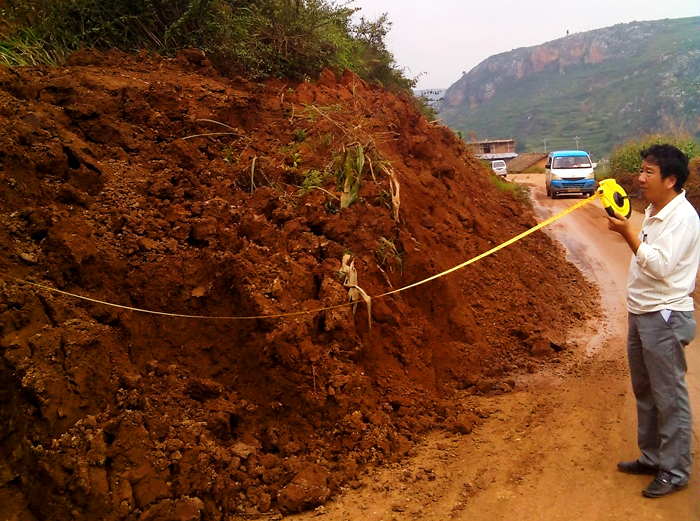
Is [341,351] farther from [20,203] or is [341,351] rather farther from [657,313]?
[20,203]

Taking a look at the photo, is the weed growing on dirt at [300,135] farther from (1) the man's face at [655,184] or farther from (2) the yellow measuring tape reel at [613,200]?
(1) the man's face at [655,184]

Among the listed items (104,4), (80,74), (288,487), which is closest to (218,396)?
(288,487)

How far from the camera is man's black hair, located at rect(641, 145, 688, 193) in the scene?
11.0 ft

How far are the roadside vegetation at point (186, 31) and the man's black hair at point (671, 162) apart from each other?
16.3ft

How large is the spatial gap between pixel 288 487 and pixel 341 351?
3.33 feet

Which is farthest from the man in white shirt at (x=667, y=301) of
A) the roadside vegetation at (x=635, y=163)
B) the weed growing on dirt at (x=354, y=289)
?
the roadside vegetation at (x=635, y=163)

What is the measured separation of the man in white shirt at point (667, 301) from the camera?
325 centimetres

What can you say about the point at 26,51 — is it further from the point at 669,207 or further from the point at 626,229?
the point at 669,207

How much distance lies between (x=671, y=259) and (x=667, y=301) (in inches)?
9.8

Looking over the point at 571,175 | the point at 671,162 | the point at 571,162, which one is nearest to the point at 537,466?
the point at 671,162

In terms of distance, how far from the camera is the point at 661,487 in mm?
3232

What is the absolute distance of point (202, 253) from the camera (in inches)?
160

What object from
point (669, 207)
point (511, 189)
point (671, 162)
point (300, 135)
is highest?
point (300, 135)

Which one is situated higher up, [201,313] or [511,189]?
[511,189]
